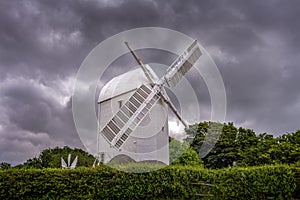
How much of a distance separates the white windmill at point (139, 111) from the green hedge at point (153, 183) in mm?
2957

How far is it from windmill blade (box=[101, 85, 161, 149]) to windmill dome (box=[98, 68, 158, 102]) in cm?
42

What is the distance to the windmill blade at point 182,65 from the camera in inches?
596

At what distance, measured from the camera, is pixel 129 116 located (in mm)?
13523

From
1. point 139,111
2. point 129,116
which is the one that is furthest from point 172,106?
point 129,116

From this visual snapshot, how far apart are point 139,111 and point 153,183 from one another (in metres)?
4.04

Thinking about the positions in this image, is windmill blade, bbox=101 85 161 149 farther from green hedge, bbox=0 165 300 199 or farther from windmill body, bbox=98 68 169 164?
green hedge, bbox=0 165 300 199

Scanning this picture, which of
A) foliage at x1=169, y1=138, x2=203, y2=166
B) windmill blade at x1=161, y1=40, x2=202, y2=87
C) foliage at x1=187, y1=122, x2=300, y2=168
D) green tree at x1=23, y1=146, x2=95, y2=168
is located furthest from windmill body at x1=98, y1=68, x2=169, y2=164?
green tree at x1=23, y1=146, x2=95, y2=168

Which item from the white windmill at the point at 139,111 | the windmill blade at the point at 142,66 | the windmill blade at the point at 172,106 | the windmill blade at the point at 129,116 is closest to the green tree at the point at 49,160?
the white windmill at the point at 139,111

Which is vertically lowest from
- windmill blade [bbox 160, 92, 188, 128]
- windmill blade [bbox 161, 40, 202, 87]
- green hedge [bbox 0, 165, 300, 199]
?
green hedge [bbox 0, 165, 300, 199]

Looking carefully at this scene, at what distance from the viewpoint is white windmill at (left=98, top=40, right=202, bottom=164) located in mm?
13438

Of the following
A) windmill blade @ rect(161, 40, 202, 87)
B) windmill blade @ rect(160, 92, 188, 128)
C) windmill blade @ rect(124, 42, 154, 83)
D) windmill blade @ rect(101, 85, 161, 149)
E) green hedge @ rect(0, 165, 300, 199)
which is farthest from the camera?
windmill blade @ rect(161, 40, 202, 87)

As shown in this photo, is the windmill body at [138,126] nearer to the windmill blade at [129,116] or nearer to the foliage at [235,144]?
the windmill blade at [129,116]

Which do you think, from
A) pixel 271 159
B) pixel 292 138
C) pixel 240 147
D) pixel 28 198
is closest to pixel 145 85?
pixel 28 198

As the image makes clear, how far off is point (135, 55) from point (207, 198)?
7210mm
